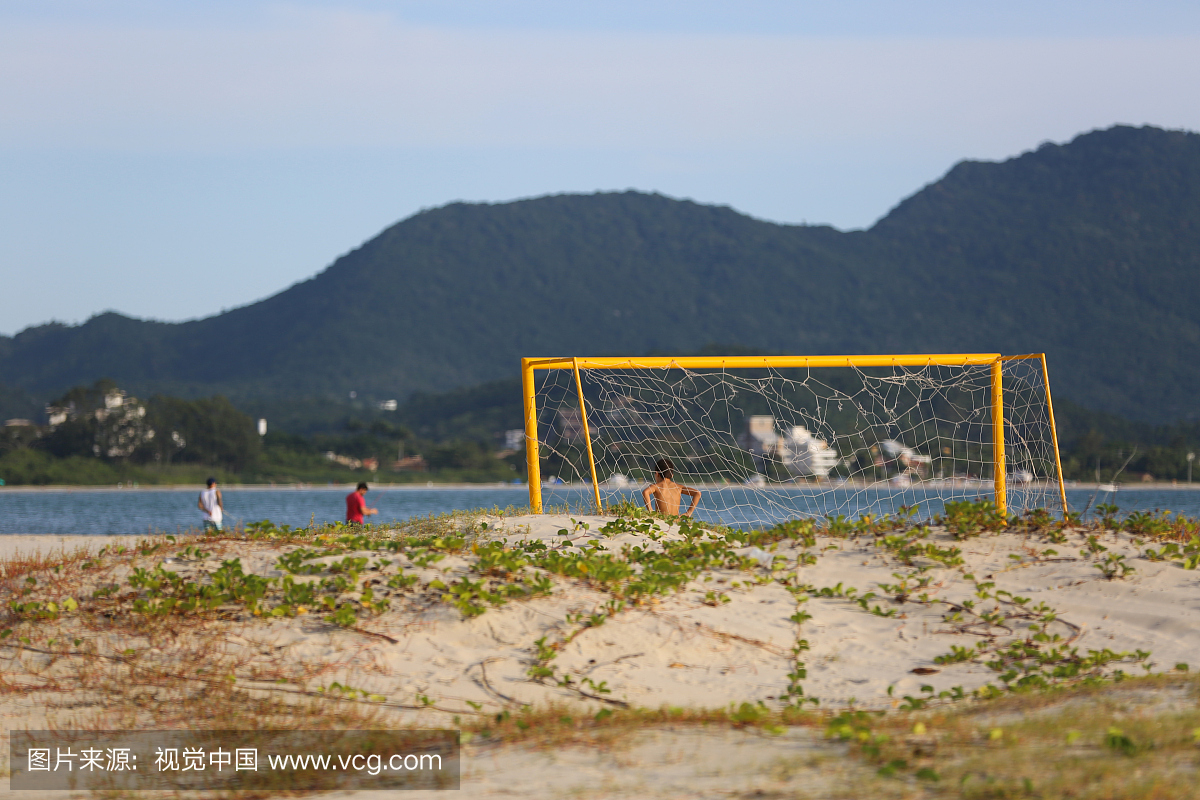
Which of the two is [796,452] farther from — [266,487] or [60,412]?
[60,412]

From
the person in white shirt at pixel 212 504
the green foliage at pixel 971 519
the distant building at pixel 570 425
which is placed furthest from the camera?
the person in white shirt at pixel 212 504

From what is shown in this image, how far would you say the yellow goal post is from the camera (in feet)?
36.5

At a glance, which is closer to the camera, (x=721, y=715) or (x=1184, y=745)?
(x=1184, y=745)

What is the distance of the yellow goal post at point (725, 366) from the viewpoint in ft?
36.5

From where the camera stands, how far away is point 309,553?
7746mm

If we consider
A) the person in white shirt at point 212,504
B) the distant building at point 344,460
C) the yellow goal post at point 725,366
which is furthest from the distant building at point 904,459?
the distant building at point 344,460

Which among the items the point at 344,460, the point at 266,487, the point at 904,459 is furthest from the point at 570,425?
the point at 344,460

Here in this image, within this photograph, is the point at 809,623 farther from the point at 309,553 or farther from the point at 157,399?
the point at 157,399

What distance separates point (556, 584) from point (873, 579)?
2488 mm

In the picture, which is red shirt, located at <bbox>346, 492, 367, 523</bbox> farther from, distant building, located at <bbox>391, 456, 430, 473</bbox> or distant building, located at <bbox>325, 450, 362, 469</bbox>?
distant building, located at <bbox>325, 450, 362, 469</bbox>

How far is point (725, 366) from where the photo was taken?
39.1 ft

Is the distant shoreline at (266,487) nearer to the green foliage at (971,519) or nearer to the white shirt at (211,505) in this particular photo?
the white shirt at (211,505)

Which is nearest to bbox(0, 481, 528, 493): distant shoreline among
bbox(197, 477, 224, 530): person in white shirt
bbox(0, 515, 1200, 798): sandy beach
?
bbox(197, 477, 224, 530): person in white shirt

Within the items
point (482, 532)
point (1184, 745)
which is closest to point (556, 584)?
point (482, 532)
